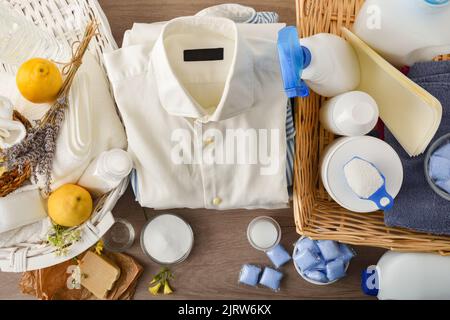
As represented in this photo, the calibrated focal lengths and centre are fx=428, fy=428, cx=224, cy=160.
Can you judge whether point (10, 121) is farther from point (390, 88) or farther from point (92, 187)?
point (390, 88)

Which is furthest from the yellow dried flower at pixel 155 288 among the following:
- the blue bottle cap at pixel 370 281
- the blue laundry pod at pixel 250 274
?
the blue bottle cap at pixel 370 281

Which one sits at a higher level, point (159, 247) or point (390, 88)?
point (390, 88)

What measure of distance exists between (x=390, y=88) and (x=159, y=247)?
0.48 meters

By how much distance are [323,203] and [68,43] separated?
0.50m

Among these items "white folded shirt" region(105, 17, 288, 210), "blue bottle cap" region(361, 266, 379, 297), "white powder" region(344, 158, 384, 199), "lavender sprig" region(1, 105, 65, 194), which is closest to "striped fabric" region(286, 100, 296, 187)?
"white folded shirt" region(105, 17, 288, 210)

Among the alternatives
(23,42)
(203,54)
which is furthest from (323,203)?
(23,42)

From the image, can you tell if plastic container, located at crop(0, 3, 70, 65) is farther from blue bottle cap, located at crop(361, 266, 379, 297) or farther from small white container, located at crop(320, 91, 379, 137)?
blue bottle cap, located at crop(361, 266, 379, 297)

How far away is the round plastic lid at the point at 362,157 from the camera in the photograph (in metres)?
0.58

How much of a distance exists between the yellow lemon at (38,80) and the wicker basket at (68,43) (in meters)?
0.12

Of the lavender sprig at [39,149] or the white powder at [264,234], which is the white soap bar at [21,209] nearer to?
the lavender sprig at [39,149]

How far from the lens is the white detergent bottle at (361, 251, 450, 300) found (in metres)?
0.67

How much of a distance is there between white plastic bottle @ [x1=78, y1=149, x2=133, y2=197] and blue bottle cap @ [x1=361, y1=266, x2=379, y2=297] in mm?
454

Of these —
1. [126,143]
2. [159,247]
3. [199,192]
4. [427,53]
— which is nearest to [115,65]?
[126,143]
